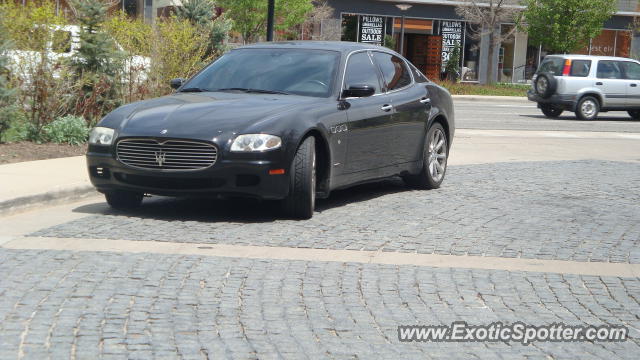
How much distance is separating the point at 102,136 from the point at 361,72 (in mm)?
2797

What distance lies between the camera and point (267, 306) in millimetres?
6047

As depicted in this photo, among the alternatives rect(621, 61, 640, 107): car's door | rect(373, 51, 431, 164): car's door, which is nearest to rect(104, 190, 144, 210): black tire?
rect(373, 51, 431, 164): car's door

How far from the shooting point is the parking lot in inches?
211

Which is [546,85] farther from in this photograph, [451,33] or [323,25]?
[451,33]

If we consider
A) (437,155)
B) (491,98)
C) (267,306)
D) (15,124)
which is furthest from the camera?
(491,98)

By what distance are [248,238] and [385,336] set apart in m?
2.85

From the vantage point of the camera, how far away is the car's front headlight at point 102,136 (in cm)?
903

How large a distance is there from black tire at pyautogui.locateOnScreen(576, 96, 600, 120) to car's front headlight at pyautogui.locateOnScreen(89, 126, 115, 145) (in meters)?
20.3

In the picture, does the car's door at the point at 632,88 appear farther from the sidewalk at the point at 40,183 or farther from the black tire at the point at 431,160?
the sidewalk at the point at 40,183

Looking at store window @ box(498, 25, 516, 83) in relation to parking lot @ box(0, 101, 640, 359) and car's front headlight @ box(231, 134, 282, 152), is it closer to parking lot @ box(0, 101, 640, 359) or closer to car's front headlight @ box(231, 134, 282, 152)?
parking lot @ box(0, 101, 640, 359)

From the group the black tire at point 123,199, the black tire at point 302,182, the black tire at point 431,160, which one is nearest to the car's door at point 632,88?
the black tire at point 431,160

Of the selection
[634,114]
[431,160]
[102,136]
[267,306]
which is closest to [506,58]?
[634,114]

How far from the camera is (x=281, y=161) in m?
8.67

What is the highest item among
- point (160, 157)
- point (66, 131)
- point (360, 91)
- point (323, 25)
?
point (323, 25)
